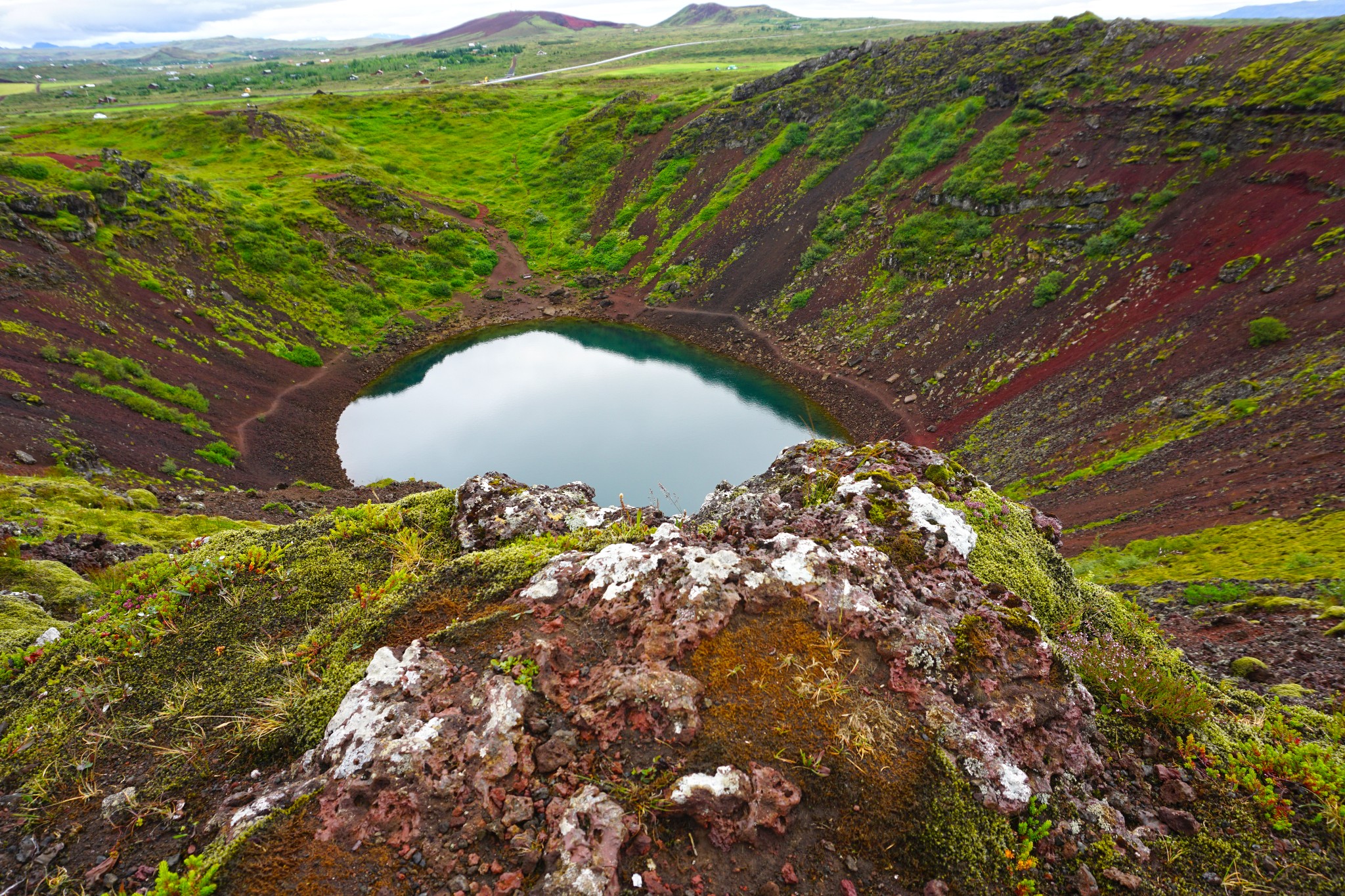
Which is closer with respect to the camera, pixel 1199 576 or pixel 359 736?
pixel 359 736

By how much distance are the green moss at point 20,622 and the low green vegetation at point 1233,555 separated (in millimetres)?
16005

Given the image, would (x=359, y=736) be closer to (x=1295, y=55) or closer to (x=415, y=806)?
(x=415, y=806)

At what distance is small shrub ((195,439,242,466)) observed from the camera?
26.3 metres

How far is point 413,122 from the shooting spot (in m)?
79.8

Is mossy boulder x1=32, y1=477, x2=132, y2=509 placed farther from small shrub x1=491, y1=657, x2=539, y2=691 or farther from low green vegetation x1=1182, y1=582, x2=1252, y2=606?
low green vegetation x1=1182, y1=582, x2=1252, y2=606

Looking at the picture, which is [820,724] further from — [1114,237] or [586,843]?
[1114,237]

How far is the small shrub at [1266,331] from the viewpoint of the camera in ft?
68.6

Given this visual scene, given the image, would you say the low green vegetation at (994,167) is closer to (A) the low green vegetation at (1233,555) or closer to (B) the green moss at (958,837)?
(A) the low green vegetation at (1233,555)

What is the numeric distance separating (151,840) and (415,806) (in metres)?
2.05

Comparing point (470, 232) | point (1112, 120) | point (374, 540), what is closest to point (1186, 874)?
point (374, 540)

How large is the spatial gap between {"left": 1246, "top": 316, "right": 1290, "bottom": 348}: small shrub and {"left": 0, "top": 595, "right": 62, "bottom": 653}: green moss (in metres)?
33.8

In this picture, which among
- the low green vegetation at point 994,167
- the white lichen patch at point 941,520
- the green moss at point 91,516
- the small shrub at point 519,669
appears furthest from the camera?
the low green vegetation at point 994,167

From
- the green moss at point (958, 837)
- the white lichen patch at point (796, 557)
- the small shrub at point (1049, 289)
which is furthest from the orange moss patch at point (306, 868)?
the small shrub at point (1049, 289)

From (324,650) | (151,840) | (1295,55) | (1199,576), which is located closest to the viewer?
(151,840)
